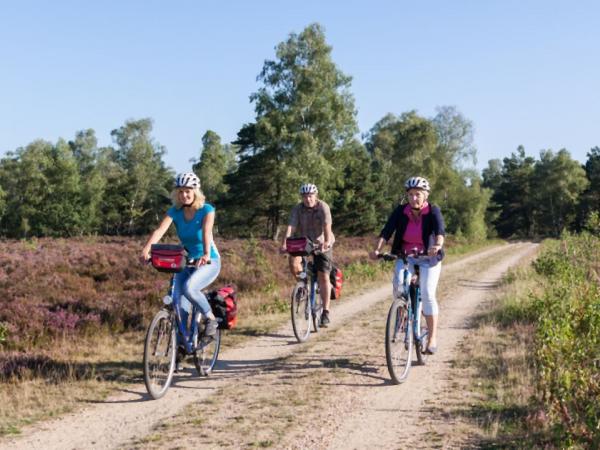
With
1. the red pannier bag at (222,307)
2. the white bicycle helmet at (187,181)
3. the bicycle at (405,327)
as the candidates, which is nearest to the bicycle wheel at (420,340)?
the bicycle at (405,327)

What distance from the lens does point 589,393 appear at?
461 cm

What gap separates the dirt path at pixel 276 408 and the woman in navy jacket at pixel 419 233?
110 cm

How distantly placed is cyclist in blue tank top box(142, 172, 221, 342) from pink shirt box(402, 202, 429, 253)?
234 cm

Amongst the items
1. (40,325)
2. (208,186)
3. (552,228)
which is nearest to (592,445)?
(40,325)

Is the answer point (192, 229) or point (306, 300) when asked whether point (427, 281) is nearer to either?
point (306, 300)

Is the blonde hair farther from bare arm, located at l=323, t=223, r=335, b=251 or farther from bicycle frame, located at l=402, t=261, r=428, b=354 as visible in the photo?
bare arm, located at l=323, t=223, r=335, b=251

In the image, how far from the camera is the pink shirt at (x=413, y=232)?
6910 millimetres

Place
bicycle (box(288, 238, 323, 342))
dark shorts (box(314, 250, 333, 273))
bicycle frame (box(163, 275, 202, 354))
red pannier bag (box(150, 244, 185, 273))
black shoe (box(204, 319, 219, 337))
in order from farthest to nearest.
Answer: dark shorts (box(314, 250, 333, 273)) → bicycle (box(288, 238, 323, 342)) → black shoe (box(204, 319, 219, 337)) → bicycle frame (box(163, 275, 202, 354)) → red pannier bag (box(150, 244, 185, 273))

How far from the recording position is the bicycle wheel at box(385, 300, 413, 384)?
625cm

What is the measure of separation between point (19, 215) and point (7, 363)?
213 ft

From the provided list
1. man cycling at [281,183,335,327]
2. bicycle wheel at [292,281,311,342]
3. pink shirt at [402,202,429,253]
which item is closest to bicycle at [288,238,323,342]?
bicycle wheel at [292,281,311,342]

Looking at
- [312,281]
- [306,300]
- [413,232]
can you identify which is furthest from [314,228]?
[413,232]

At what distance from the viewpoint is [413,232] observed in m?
6.93

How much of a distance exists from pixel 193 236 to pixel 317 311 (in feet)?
12.4
